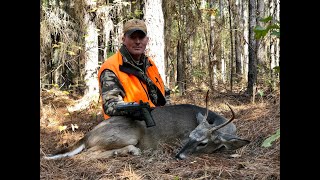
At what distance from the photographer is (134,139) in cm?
466

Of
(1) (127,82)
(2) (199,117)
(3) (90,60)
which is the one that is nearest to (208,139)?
(2) (199,117)

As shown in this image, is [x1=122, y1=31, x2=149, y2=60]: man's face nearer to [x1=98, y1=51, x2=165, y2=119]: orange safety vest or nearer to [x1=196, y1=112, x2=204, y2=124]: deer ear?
[x1=98, y1=51, x2=165, y2=119]: orange safety vest

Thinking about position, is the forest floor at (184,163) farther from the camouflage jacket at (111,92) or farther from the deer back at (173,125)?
the camouflage jacket at (111,92)

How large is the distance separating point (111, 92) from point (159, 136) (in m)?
0.89

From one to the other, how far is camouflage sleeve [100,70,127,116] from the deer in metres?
0.14

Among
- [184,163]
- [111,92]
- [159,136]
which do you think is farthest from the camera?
[159,136]

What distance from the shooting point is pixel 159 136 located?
191 inches

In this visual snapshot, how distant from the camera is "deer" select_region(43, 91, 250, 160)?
14.4 feet

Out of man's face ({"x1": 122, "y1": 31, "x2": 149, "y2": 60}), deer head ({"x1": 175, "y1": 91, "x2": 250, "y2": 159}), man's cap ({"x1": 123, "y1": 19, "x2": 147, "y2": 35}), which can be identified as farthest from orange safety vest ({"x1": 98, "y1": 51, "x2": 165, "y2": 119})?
deer head ({"x1": 175, "y1": 91, "x2": 250, "y2": 159})

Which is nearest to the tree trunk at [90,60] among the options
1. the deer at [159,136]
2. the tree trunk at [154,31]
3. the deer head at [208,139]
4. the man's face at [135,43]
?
the tree trunk at [154,31]

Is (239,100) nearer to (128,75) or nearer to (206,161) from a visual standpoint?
(128,75)

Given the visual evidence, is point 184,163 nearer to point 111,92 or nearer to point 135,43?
point 111,92
